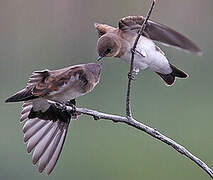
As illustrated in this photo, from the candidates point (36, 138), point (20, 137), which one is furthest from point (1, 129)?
point (36, 138)

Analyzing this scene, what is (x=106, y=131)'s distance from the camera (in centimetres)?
621

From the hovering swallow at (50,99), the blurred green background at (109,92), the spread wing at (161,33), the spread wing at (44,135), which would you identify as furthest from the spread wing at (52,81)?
the blurred green background at (109,92)

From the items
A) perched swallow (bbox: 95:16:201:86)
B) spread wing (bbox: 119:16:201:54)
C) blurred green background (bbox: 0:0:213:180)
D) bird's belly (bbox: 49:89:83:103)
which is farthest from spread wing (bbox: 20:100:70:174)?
blurred green background (bbox: 0:0:213:180)

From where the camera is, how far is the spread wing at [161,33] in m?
3.00

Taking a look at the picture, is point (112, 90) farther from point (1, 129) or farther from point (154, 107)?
point (1, 129)

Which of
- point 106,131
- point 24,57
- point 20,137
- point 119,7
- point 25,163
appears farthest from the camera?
point 119,7

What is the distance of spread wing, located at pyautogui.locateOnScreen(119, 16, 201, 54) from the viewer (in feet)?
9.84

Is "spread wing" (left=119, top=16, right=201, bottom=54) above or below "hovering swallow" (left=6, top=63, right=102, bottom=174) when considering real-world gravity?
above

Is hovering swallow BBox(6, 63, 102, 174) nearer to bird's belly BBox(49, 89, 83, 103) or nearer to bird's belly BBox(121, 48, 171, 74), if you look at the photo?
bird's belly BBox(49, 89, 83, 103)

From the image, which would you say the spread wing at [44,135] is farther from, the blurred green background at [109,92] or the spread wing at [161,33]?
the blurred green background at [109,92]

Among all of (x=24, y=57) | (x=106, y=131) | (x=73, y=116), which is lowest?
(x=106, y=131)

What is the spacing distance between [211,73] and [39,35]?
1545 mm

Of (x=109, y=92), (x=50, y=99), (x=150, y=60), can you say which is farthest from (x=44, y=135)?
(x=109, y=92)

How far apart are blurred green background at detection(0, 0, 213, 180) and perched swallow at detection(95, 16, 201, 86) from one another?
1815 millimetres
